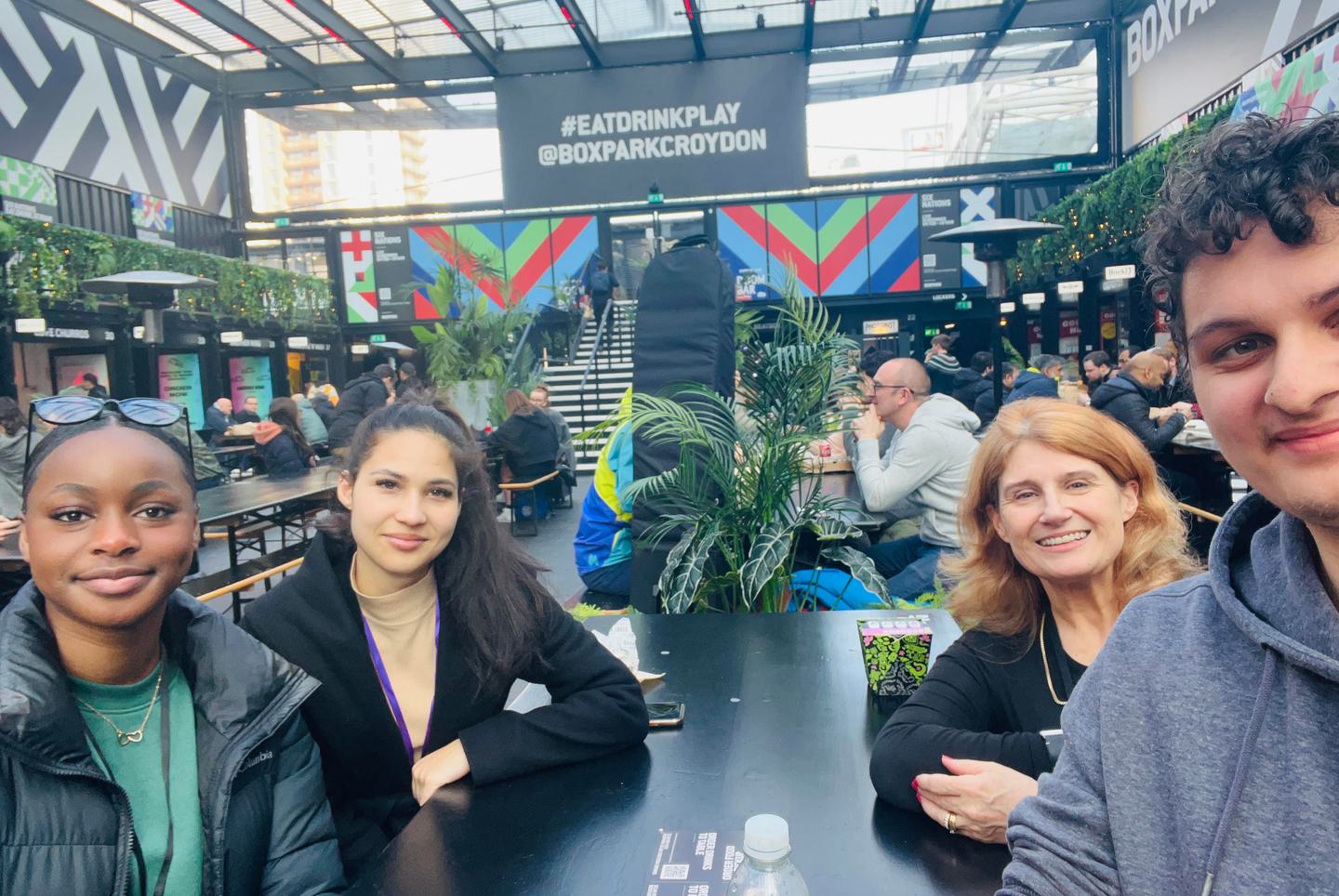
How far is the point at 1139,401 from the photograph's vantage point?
214 inches

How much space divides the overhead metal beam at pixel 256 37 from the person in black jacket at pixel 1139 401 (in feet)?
50.9

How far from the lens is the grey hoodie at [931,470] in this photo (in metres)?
4.00

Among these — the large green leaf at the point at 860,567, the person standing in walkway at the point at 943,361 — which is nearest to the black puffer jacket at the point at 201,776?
the large green leaf at the point at 860,567

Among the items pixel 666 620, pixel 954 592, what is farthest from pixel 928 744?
pixel 666 620

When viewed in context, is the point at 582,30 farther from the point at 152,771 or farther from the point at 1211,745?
the point at 1211,745

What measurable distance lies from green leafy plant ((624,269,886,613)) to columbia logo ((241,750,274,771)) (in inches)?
69.1

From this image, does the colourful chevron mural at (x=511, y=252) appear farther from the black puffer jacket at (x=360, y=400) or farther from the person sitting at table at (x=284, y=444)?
the person sitting at table at (x=284, y=444)

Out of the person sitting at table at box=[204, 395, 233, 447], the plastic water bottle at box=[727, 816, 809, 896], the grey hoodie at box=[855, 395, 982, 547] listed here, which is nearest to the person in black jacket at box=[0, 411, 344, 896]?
the plastic water bottle at box=[727, 816, 809, 896]

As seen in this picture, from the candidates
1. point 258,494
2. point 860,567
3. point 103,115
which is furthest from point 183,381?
point 860,567

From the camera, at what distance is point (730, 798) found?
1.52 m

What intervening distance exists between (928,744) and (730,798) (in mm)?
349

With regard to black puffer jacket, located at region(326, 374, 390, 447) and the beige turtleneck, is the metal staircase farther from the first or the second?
the beige turtleneck

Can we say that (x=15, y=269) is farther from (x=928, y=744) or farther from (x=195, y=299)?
(x=928, y=744)

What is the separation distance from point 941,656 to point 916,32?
53.8 feet
